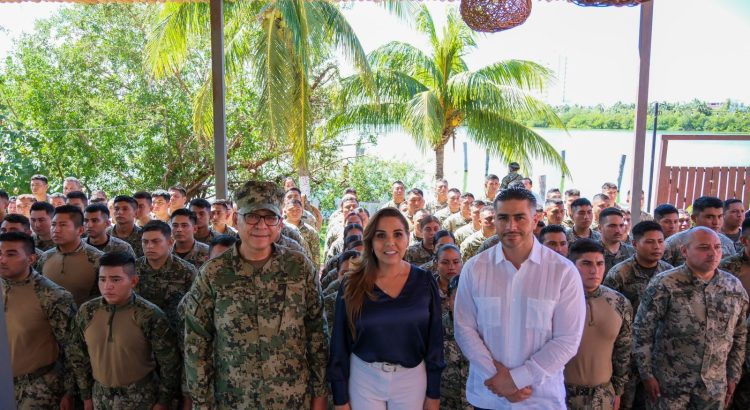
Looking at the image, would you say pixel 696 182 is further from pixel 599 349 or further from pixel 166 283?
pixel 166 283

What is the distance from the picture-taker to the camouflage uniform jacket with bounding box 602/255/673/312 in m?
4.00

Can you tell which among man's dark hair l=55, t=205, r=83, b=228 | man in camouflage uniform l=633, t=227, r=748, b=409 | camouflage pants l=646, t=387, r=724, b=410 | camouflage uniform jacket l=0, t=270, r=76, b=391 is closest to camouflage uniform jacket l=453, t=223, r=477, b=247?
man in camouflage uniform l=633, t=227, r=748, b=409

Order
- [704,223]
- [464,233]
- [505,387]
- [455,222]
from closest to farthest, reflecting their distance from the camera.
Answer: [505,387] → [704,223] → [464,233] → [455,222]

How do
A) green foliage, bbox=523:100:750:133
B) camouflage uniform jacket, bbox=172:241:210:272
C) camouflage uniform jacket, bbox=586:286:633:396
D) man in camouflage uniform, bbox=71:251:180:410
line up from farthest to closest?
1. green foliage, bbox=523:100:750:133
2. camouflage uniform jacket, bbox=172:241:210:272
3. camouflage uniform jacket, bbox=586:286:633:396
4. man in camouflage uniform, bbox=71:251:180:410

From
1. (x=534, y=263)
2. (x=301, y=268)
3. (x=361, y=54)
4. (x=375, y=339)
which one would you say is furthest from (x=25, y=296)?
(x=361, y=54)

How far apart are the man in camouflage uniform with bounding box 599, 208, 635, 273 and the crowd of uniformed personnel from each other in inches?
0.5

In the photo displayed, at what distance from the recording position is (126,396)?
129 inches

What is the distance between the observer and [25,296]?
3.53 m

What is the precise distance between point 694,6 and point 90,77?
70.4 feet

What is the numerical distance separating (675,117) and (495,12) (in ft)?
58.3

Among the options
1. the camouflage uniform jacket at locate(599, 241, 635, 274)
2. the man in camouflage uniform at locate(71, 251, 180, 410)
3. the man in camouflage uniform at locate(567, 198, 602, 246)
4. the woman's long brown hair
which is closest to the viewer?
the woman's long brown hair

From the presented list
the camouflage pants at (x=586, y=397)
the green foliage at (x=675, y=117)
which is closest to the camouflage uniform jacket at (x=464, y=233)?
the camouflage pants at (x=586, y=397)

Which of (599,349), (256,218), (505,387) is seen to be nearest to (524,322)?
(505,387)

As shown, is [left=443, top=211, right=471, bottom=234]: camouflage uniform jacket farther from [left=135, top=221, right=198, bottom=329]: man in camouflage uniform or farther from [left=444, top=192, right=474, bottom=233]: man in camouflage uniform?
[left=135, top=221, right=198, bottom=329]: man in camouflage uniform
